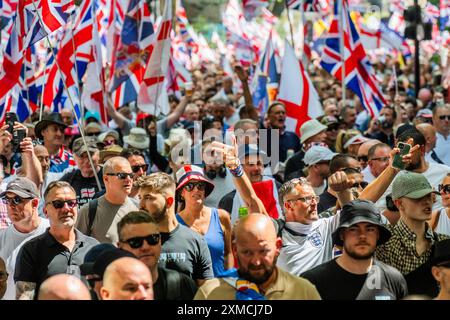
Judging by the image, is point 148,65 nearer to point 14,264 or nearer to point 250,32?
point 14,264

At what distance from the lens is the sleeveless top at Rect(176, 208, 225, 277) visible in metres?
7.90

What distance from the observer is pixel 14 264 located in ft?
24.8

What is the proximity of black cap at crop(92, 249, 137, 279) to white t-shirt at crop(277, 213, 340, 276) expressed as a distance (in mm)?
1803

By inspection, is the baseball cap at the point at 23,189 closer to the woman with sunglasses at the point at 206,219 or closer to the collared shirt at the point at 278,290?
the woman with sunglasses at the point at 206,219

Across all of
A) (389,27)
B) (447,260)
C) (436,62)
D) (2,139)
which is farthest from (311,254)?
(436,62)

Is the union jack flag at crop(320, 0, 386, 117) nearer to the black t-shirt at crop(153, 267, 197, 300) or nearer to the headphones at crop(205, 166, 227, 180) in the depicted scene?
the headphones at crop(205, 166, 227, 180)

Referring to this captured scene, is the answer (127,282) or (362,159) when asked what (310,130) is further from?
(127,282)

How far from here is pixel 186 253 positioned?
23.9 feet

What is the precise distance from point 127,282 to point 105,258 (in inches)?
20.9

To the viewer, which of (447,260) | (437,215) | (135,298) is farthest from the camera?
(437,215)

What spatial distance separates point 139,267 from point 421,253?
8.12 feet

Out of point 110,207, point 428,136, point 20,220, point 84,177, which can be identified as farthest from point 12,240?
point 428,136

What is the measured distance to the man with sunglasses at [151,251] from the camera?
6.50m

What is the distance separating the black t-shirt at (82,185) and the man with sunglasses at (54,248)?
2.31 metres
